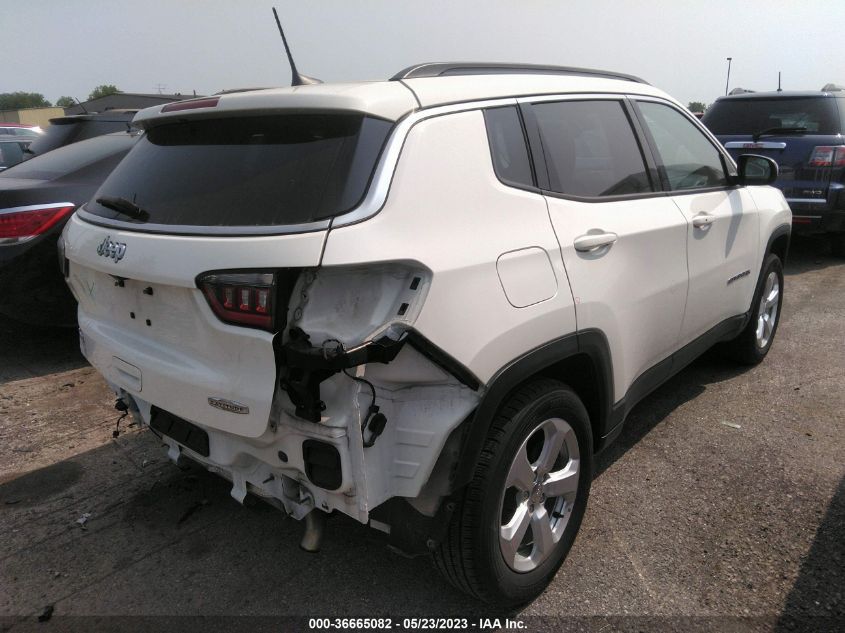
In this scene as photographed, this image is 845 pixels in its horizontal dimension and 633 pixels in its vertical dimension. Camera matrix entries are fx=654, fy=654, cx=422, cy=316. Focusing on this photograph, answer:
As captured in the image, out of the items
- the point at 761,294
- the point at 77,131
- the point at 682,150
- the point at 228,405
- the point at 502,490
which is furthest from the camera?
the point at 77,131

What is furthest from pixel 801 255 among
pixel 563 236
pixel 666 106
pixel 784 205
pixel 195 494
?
pixel 195 494

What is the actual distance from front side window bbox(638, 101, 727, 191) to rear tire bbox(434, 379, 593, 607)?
61.0 inches

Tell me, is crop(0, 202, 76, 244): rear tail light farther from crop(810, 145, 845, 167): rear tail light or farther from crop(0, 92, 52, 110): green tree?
crop(0, 92, 52, 110): green tree

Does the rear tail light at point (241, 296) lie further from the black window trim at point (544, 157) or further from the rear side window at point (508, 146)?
the black window trim at point (544, 157)

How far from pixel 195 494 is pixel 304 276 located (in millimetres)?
1892

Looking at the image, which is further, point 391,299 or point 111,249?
point 111,249

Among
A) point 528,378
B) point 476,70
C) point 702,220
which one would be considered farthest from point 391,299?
point 702,220

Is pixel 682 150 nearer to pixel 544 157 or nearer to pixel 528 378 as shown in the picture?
pixel 544 157

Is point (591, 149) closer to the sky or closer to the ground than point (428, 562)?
closer to the sky

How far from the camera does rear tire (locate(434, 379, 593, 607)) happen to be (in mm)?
2158

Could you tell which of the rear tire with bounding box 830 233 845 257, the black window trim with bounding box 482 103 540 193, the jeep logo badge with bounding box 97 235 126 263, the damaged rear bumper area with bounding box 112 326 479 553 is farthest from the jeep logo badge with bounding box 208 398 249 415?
the rear tire with bounding box 830 233 845 257

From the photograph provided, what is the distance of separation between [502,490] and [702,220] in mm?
2002

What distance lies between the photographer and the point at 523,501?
7.91 ft

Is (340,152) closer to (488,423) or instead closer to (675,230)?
(488,423)
